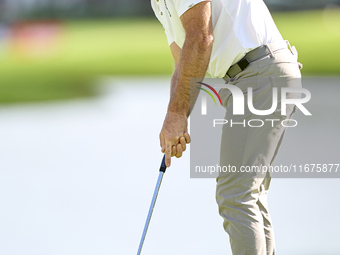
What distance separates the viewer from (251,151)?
3039 millimetres

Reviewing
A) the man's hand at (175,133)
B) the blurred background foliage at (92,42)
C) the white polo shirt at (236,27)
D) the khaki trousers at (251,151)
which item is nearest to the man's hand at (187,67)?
the man's hand at (175,133)

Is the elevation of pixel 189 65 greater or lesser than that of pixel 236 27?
lesser

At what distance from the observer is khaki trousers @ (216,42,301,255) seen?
303cm

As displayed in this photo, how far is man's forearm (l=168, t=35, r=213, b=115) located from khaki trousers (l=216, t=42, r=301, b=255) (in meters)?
0.24

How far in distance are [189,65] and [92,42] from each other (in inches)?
670

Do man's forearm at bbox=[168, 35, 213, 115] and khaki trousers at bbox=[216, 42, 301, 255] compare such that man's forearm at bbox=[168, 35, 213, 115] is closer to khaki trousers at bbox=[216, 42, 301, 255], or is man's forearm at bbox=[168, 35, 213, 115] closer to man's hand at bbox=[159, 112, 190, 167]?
man's hand at bbox=[159, 112, 190, 167]

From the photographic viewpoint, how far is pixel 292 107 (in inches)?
123

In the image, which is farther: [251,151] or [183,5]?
[251,151]

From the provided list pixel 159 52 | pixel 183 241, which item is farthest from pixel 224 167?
pixel 159 52

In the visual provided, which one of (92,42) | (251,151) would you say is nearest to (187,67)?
(251,151)

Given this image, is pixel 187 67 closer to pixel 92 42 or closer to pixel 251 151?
pixel 251 151

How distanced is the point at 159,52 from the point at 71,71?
3172mm

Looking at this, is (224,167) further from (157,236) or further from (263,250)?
(157,236)

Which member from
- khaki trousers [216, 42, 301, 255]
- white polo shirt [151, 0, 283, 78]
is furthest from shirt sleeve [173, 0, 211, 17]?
khaki trousers [216, 42, 301, 255]
